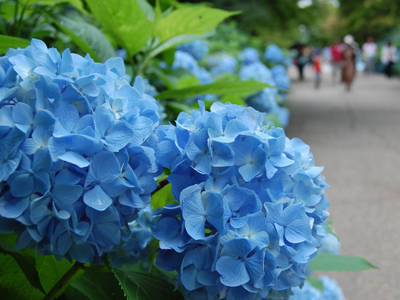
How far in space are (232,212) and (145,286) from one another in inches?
7.9

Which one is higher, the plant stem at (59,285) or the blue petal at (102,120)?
the blue petal at (102,120)

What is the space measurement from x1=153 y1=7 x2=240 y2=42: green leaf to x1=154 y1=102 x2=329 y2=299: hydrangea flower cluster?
2.22ft

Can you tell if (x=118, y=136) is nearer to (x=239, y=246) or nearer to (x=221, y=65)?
(x=239, y=246)

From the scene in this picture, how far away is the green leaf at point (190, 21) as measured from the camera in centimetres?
123

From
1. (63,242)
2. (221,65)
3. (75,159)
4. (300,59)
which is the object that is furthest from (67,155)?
(300,59)

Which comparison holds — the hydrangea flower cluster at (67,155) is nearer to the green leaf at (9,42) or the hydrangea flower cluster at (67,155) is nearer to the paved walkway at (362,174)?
the green leaf at (9,42)

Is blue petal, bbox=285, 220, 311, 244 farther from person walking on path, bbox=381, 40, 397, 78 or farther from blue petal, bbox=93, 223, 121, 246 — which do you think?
person walking on path, bbox=381, 40, 397, 78

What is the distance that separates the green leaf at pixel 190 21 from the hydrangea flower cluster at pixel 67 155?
697mm

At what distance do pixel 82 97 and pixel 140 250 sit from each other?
42 cm

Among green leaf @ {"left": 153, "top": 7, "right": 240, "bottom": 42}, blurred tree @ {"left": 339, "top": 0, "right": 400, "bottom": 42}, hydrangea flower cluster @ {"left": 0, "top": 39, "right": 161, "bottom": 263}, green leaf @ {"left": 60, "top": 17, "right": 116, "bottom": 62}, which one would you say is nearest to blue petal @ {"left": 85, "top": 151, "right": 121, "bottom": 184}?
hydrangea flower cluster @ {"left": 0, "top": 39, "right": 161, "bottom": 263}

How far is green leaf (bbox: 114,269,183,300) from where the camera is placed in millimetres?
644

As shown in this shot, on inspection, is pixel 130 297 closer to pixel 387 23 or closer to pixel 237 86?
pixel 237 86

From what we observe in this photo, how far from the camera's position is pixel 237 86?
1.12 m

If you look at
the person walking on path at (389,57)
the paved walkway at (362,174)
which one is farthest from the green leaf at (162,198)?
the person walking on path at (389,57)
